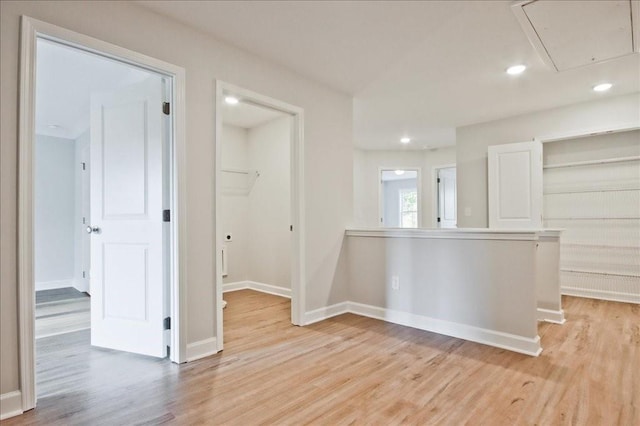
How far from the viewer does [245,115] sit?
15.5ft

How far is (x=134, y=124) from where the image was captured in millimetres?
2623

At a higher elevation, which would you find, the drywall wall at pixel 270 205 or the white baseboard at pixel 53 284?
the drywall wall at pixel 270 205

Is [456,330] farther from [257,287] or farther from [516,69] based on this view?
[257,287]

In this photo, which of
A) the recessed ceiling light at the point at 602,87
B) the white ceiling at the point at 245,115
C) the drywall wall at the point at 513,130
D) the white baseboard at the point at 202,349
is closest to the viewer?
the white baseboard at the point at 202,349

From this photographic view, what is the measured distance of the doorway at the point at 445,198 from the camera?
750 centimetres

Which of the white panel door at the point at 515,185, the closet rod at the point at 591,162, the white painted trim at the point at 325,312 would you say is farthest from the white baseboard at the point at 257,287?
the closet rod at the point at 591,162

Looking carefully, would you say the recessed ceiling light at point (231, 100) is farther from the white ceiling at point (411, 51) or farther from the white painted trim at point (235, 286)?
the white painted trim at point (235, 286)

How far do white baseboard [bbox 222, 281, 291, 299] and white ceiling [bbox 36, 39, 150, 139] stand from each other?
2941 millimetres

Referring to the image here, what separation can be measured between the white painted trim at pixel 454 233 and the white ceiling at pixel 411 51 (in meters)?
1.55

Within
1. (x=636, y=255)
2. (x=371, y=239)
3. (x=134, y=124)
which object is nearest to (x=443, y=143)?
(x=636, y=255)

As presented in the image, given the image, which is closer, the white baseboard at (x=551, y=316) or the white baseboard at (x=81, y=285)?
the white baseboard at (x=551, y=316)

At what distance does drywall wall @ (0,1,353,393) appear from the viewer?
5.81 feet

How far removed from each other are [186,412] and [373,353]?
1.36 m

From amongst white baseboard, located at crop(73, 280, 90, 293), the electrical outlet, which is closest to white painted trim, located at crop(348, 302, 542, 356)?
the electrical outlet
